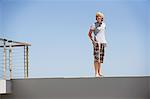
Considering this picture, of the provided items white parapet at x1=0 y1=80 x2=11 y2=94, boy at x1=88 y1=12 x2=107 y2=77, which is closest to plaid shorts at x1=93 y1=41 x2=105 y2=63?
boy at x1=88 y1=12 x2=107 y2=77

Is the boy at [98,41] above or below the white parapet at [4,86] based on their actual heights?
above

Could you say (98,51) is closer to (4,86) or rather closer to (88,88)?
(88,88)

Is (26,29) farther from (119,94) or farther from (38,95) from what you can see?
(119,94)

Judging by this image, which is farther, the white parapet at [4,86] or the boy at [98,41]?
the boy at [98,41]

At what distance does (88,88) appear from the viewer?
4773mm

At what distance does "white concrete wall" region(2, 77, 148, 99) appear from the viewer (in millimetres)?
4719

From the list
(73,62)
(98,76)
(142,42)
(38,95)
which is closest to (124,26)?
(142,42)

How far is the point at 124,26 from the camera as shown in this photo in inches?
308

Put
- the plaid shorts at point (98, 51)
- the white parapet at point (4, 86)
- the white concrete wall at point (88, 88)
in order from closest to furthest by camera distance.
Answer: the white concrete wall at point (88, 88) → the white parapet at point (4, 86) → the plaid shorts at point (98, 51)

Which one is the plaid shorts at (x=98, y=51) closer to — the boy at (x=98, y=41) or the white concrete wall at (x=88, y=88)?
the boy at (x=98, y=41)

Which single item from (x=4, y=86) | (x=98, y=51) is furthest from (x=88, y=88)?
(x=4, y=86)

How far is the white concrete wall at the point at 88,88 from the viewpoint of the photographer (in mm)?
4719

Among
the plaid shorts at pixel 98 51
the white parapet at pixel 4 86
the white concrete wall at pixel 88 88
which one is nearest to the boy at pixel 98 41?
the plaid shorts at pixel 98 51

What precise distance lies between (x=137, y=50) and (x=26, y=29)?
2.59 meters
